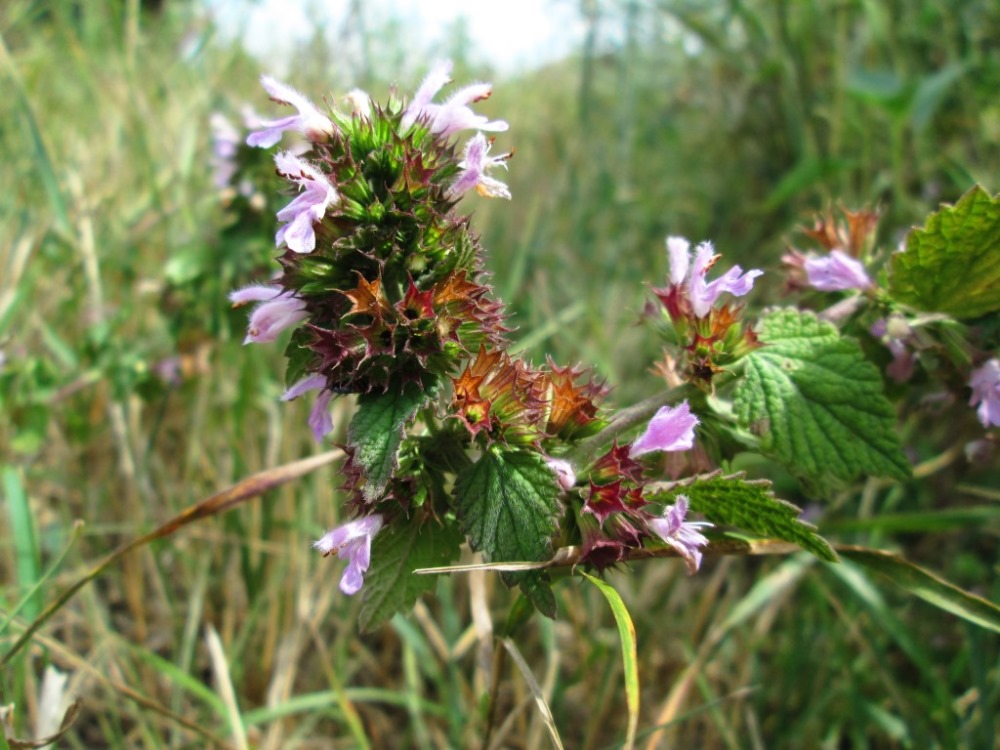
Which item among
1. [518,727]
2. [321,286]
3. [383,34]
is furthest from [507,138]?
[321,286]

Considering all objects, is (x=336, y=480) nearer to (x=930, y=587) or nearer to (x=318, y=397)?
(x=318, y=397)

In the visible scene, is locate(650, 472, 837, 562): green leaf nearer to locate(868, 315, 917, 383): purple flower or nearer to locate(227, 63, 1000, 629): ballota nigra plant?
locate(227, 63, 1000, 629): ballota nigra plant

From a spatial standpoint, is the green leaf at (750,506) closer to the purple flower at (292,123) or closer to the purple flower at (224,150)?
the purple flower at (292,123)

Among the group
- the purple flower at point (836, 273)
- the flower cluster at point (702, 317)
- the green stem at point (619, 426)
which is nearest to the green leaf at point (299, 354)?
the green stem at point (619, 426)

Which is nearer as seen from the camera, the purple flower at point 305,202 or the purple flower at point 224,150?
the purple flower at point 305,202

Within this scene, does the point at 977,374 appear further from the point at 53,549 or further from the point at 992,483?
the point at 53,549
